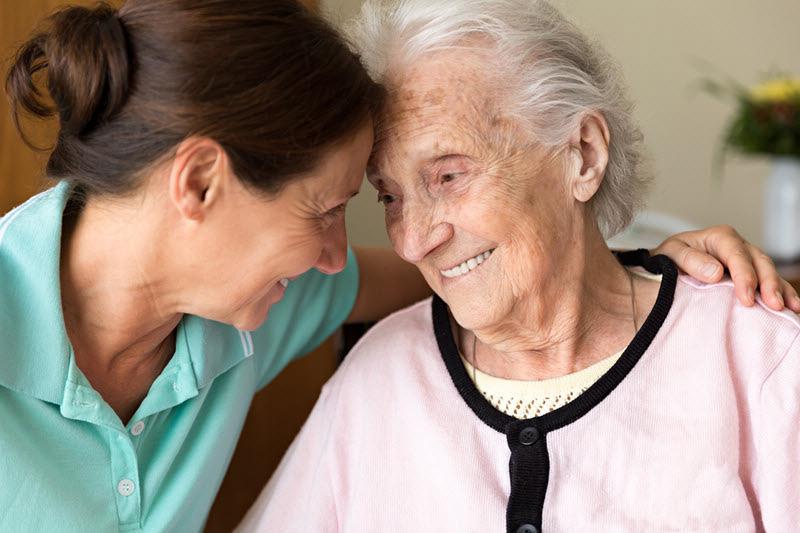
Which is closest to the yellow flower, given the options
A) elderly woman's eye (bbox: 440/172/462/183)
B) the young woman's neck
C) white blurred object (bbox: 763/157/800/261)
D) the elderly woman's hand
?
white blurred object (bbox: 763/157/800/261)

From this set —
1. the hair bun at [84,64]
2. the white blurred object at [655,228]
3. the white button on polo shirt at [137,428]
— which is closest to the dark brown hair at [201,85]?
the hair bun at [84,64]

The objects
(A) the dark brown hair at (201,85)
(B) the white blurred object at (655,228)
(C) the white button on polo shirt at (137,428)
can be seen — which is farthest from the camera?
(B) the white blurred object at (655,228)

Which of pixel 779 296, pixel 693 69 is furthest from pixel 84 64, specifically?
pixel 693 69

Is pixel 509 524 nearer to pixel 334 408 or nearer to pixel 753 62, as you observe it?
pixel 334 408

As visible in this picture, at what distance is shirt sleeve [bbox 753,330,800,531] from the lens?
140 cm

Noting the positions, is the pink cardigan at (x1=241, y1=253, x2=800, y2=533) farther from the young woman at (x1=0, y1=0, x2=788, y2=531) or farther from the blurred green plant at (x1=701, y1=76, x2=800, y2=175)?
the blurred green plant at (x1=701, y1=76, x2=800, y2=175)

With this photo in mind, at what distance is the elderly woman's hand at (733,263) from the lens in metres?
1.50

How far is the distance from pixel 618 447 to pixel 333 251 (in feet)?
1.75

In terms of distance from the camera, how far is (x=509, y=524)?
1469 millimetres

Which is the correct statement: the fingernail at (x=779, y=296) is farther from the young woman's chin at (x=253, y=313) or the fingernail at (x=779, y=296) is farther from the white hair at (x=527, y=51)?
the young woman's chin at (x=253, y=313)

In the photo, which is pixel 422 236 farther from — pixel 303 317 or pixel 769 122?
pixel 769 122

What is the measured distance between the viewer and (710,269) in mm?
1557

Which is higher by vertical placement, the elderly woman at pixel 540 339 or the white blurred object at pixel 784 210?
the elderly woman at pixel 540 339

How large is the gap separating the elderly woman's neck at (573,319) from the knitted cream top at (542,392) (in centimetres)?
2
